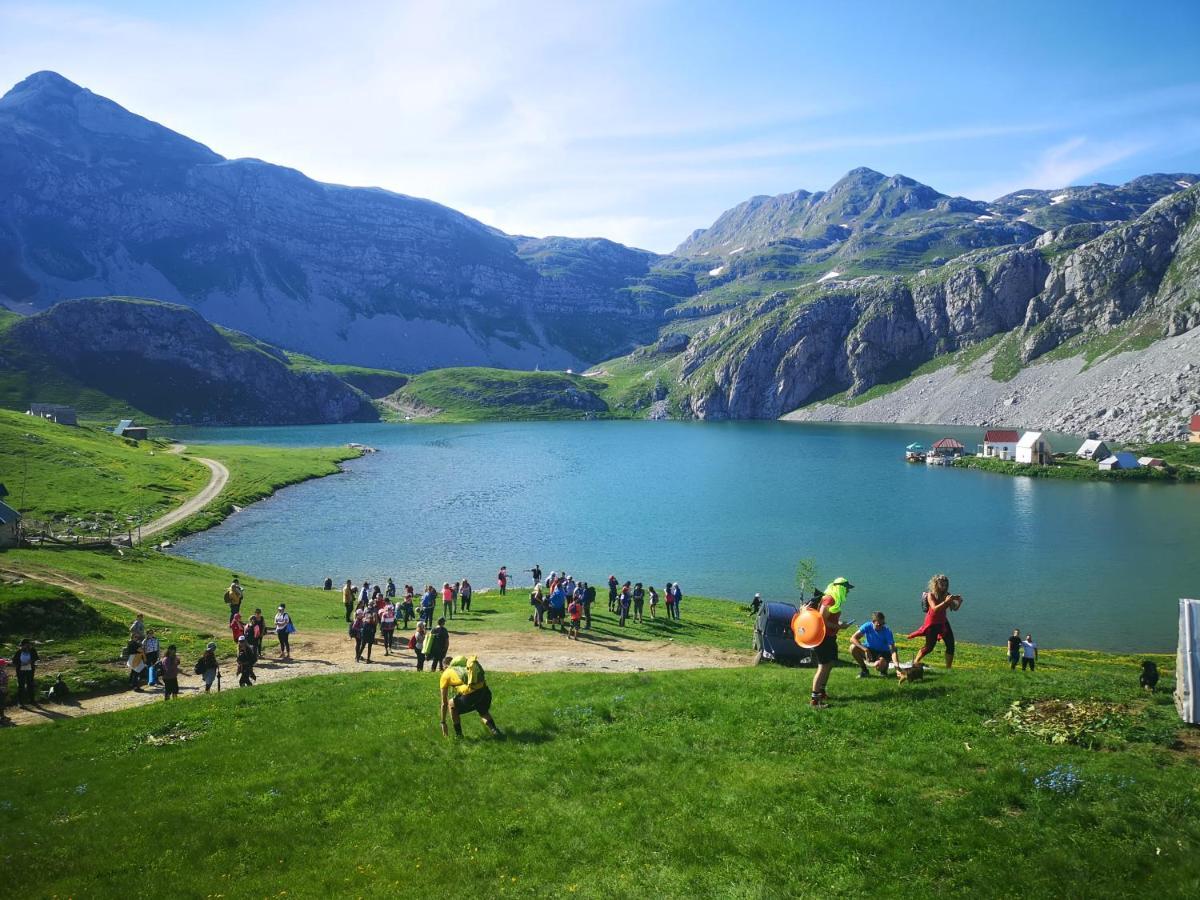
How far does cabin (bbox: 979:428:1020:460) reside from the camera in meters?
140

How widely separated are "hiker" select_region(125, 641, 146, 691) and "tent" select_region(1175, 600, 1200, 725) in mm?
33790

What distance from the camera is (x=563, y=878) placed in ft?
37.6

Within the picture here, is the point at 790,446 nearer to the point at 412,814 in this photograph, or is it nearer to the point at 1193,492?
the point at 1193,492

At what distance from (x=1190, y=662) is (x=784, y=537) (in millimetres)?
62936

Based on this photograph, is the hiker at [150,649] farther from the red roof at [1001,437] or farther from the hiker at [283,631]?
the red roof at [1001,437]

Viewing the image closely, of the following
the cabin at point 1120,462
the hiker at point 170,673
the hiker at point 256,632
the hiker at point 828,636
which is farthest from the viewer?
the cabin at point 1120,462

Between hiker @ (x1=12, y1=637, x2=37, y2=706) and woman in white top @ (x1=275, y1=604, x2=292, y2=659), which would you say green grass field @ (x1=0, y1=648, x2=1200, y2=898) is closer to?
hiker @ (x1=12, y1=637, x2=37, y2=706)

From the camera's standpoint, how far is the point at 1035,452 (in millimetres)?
132625

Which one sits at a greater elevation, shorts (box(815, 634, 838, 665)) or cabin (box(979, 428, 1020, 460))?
cabin (box(979, 428, 1020, 460))

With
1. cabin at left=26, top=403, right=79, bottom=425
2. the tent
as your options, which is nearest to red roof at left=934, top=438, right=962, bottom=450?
the tent

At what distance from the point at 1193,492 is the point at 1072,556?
190 ft

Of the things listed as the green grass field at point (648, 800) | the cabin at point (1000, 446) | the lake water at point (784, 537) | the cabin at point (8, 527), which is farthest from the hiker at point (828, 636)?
the cabin at point (1000, 446)

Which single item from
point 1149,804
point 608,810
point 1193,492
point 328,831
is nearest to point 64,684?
point 328,831

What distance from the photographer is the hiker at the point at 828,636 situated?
15883mm
